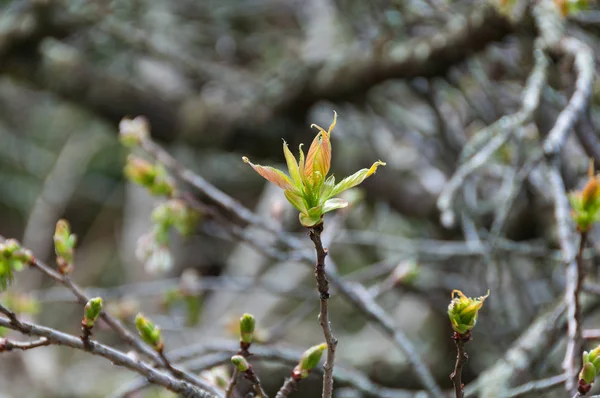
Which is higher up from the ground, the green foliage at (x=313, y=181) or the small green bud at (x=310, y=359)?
the green foliage at (x=313, y=181)

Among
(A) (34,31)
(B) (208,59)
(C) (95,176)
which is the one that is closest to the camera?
(A) (34,31)

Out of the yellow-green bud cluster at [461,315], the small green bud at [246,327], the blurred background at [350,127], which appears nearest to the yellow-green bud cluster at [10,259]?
the small green bud at [246,327]

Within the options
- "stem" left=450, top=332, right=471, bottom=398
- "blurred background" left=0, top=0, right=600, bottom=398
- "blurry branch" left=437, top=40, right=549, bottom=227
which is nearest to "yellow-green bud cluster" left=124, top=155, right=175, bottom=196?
"blurred background" left=0, top=0, right=600, bottom=398

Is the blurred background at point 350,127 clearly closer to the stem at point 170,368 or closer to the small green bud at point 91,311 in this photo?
the stem at point 170,368

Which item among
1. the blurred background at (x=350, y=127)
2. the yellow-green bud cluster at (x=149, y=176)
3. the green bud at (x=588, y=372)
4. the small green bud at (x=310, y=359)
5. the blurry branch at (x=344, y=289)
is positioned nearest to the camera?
the green bud at (x=588, y=372)

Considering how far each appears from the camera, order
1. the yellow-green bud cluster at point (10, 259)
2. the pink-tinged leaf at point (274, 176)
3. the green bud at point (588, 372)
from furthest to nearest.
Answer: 1. the yellow-green bud cluster at point (10, 259)
2. the green bud at point (588, 372)
3. the pink-tinged leaf at point (274, 176)

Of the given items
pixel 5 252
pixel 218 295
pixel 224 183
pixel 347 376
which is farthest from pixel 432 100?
pixel 218 295

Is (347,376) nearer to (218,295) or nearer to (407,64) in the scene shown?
(407,64)
